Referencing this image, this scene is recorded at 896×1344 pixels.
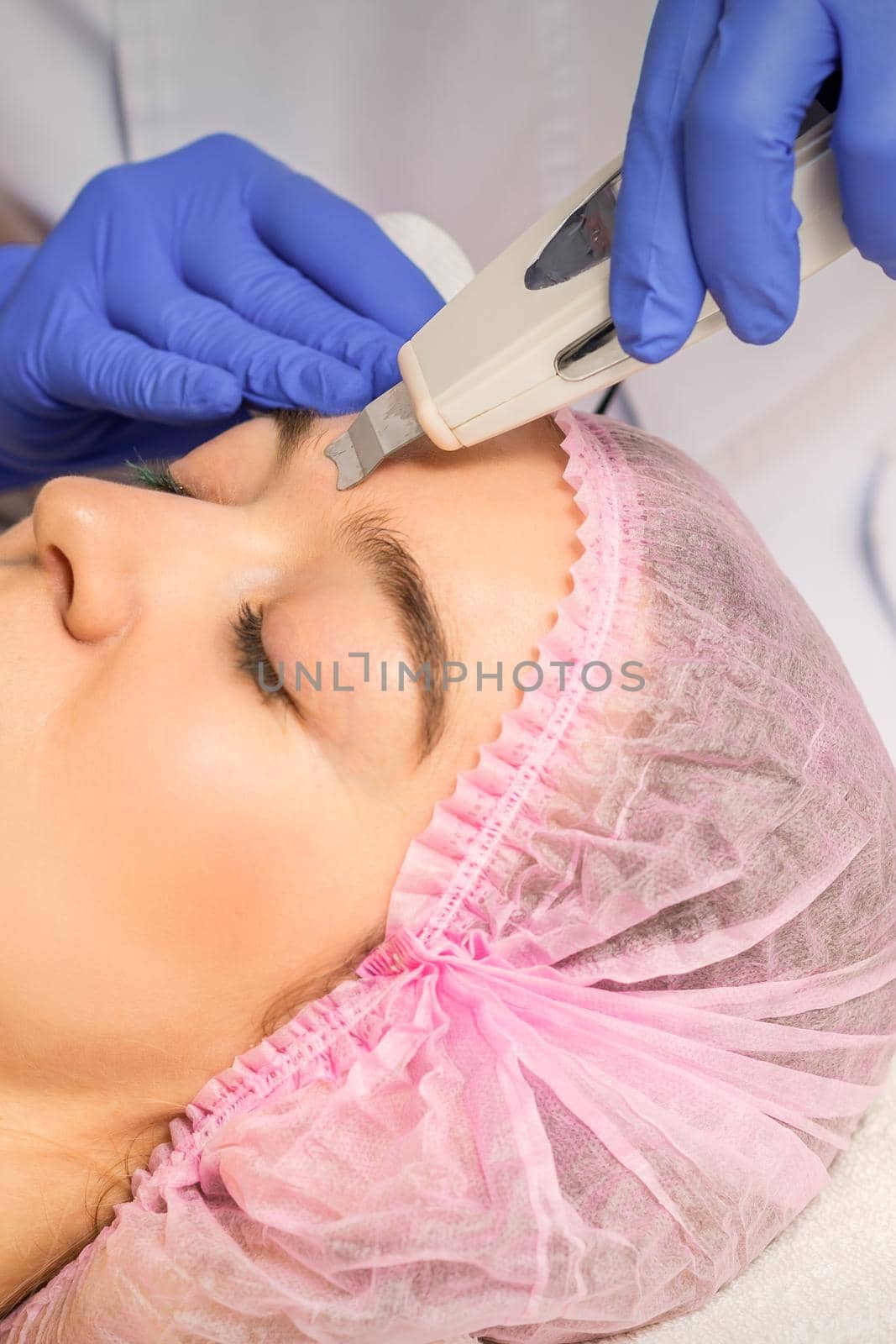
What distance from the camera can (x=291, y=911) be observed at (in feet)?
2.63

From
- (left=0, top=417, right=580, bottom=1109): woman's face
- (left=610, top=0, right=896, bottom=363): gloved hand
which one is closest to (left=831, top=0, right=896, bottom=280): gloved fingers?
(left=610, top=0, right=896, bottom=363): gloved hand

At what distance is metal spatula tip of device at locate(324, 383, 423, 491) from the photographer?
82cm

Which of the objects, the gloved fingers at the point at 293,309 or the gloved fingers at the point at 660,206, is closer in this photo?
the gloved fingers at the point at 660,206

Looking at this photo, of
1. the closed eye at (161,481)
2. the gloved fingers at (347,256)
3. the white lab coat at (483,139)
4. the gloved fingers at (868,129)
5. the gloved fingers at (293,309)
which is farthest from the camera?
the white lab coat at (483,139)

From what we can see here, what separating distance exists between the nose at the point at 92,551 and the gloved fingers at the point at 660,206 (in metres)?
0.39

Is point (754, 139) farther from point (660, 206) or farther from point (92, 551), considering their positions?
point (92, 551)

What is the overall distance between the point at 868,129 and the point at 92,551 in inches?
23.6

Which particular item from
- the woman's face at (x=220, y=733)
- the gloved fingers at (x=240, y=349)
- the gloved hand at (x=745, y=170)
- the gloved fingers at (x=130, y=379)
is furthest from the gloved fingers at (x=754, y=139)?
the gloved fingers at (x=130, y=379)

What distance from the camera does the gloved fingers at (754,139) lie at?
720 millimetres

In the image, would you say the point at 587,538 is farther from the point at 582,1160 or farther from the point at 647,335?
the point at 582,1160

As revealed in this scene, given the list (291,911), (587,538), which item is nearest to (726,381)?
(587,538)

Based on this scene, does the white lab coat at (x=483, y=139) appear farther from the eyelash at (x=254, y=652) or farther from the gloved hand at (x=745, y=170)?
the eyelash at (x=254, y=652)

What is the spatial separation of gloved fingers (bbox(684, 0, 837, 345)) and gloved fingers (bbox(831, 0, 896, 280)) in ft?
0.07

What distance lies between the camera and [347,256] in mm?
1205
